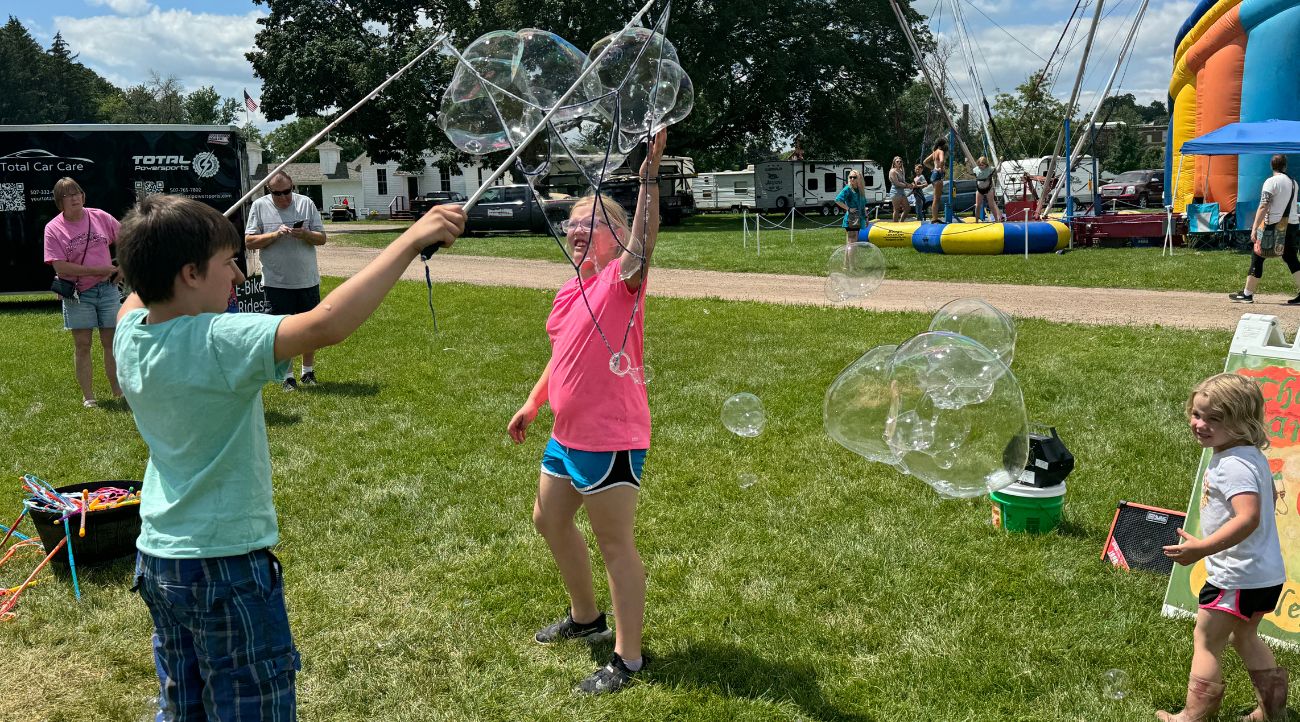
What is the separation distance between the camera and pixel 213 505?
2.47 meters

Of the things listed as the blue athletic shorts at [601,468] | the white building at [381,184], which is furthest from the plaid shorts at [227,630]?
the white building at [381,184]

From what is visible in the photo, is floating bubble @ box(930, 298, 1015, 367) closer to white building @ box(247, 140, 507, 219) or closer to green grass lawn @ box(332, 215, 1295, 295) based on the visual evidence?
green grass lawn @ box(332, 215, 1295, 295)

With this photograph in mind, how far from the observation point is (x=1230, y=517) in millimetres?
3189

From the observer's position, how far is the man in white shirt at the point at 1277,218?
1227 centimetres

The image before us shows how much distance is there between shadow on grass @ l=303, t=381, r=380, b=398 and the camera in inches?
350

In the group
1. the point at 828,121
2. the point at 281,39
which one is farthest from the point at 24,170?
the point at 828,121

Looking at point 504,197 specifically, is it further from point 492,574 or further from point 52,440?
point 492,574

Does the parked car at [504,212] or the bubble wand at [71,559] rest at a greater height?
the parked car at [504,212]

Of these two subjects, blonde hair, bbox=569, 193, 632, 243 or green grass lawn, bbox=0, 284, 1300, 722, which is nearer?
blonde hair, bbox=569, 193, 632, 243

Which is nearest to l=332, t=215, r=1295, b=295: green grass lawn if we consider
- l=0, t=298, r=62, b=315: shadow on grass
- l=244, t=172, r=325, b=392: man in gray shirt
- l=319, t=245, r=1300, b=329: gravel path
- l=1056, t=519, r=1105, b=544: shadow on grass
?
l=319, t=245, r=1300, b=329: gravel path

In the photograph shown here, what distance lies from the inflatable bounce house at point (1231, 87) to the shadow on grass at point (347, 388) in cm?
1762

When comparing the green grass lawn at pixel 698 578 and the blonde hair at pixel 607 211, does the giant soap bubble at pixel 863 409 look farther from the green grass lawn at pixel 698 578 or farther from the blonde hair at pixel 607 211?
the blonde hair at pixel 607 211

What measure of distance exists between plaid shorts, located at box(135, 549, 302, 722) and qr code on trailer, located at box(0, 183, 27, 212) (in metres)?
15.3

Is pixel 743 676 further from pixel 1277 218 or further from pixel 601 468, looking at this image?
pixel 1277 218
